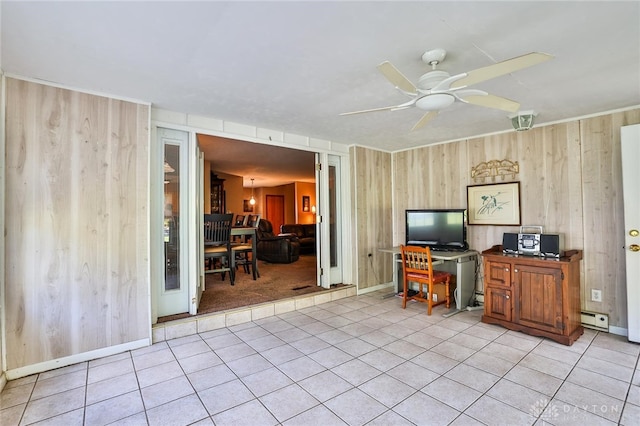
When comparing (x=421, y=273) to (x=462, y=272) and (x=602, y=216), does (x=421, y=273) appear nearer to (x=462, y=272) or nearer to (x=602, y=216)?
(x=462, y=272)

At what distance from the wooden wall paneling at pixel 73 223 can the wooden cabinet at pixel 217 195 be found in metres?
5.32

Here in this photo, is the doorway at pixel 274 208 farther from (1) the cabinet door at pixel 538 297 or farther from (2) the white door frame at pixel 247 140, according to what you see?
(1) the cabinet door at pixel 538 297

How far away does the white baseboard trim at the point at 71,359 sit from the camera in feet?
7.75

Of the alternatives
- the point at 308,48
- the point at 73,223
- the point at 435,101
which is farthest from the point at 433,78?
the point at 73,223

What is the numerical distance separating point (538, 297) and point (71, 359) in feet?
14.5

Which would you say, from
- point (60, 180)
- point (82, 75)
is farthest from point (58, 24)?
point (60, 180)

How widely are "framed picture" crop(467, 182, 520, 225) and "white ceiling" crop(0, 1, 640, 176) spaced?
1211 mm

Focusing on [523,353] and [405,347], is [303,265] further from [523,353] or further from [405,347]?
[523,353]

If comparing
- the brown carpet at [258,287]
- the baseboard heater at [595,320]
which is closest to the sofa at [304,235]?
the brown carpet at [258,287]

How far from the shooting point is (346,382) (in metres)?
2.27

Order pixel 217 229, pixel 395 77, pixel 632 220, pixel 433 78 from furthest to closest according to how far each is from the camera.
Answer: pixel 217 229
pixel 632 220
pixel 433 78
pixel 395 77

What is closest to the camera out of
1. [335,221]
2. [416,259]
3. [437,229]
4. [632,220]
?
[632,220]

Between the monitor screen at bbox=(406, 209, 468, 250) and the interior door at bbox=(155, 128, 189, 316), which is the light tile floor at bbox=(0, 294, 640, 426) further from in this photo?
the monitor screen at bbox=(406, 209, 468, 250)

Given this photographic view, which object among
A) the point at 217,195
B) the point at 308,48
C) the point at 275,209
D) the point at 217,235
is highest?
the point at 308,48
